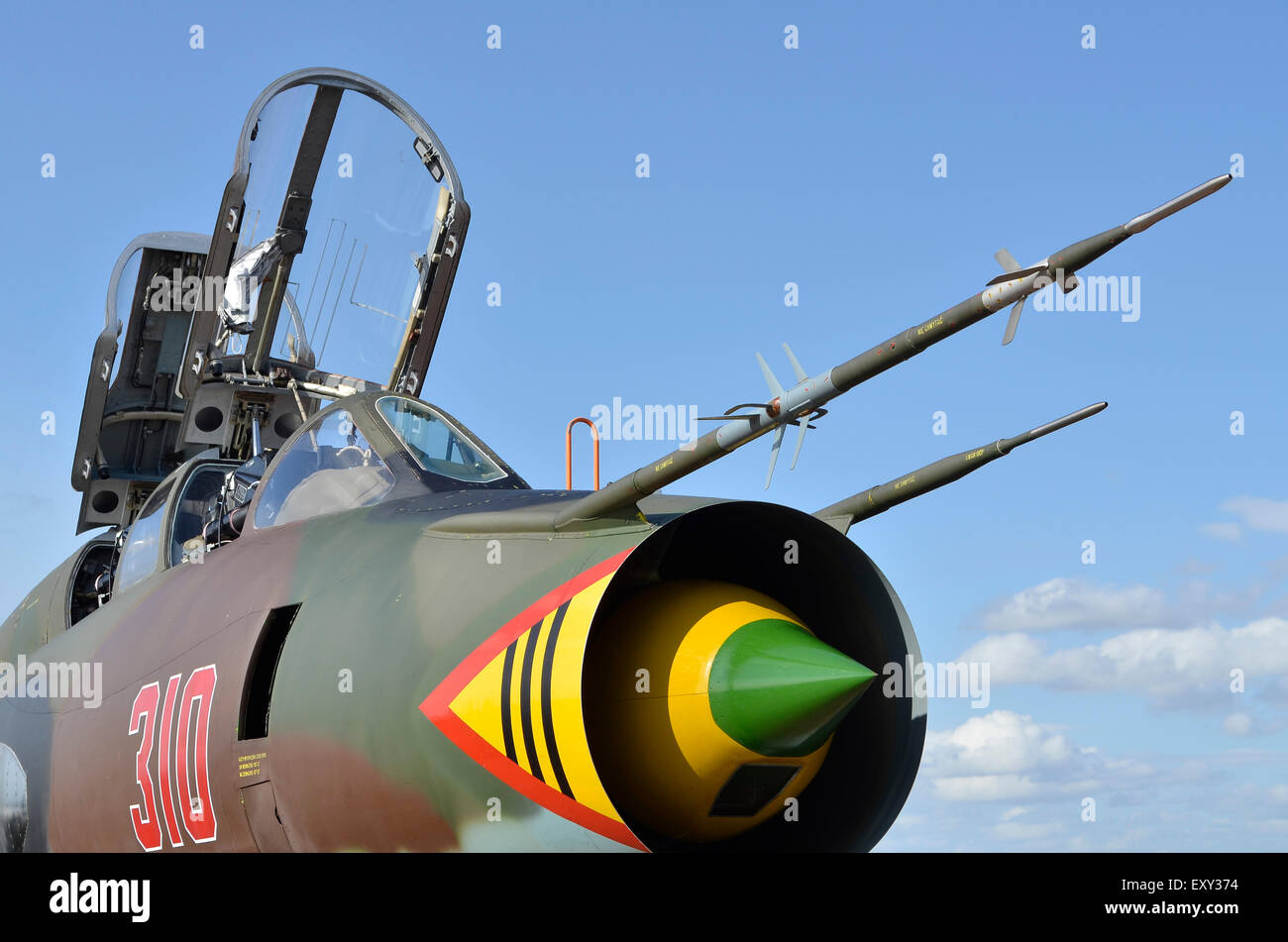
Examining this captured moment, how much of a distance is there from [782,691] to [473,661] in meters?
1.16

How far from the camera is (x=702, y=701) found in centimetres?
482

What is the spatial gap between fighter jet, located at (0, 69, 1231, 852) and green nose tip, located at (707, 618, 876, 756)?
0.03 ft

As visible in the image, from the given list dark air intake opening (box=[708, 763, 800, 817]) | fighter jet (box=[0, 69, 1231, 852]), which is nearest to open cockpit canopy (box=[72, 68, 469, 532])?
fighter jet (box=[0, 69, 1231, 852])

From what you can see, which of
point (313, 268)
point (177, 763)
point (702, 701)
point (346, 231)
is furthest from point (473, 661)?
point (346, 231)

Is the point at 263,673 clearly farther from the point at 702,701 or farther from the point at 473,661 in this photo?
the point at 702,701

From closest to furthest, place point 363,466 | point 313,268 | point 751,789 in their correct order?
point 751,789 → point 363,466 → point 313,268

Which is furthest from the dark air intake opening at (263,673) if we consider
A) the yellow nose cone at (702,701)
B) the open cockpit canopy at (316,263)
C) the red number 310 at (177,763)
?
the open cockpit canopy at (316,263)

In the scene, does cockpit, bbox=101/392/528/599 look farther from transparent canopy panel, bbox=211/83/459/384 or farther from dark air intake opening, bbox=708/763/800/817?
transparent canopy panel, bbox=211/83/459/384

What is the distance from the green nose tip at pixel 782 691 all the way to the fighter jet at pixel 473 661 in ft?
0.03

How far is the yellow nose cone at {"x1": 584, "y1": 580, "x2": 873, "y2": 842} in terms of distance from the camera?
4750mm

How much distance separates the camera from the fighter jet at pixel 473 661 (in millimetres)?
4801

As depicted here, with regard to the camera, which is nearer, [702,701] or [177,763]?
[702,701]
